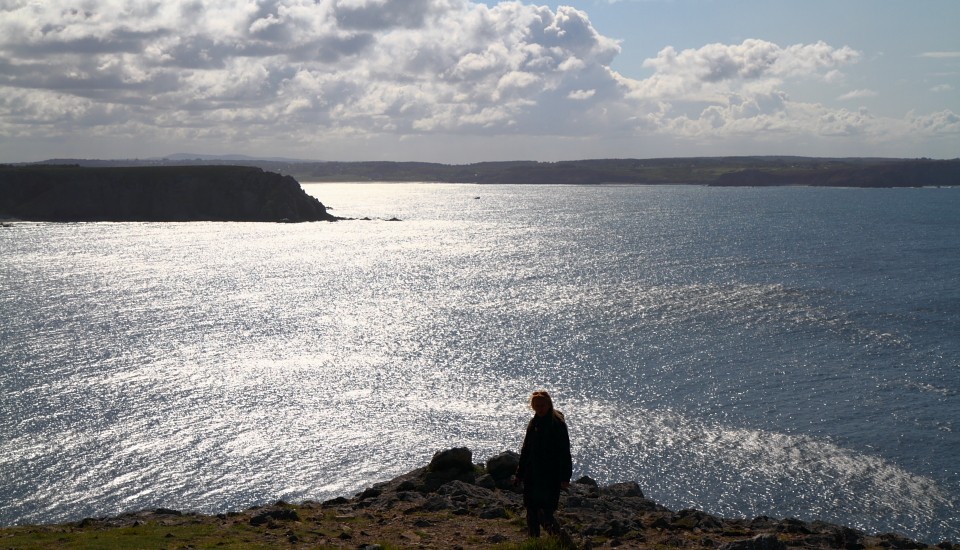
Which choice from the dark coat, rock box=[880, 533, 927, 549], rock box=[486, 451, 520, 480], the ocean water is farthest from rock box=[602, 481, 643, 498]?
the dark coat

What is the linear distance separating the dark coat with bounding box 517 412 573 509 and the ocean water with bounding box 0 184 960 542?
17.7 meters

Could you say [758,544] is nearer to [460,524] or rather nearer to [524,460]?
[524,460]

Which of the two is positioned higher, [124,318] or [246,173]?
[246,173]

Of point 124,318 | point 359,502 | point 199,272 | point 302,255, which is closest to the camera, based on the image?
point 359,502

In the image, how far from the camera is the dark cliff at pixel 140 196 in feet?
611

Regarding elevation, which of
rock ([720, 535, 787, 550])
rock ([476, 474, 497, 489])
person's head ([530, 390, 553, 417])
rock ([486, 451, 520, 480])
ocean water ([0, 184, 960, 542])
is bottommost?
ocean water ([0, 184, 960, 542])

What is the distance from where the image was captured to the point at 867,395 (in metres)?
48.3

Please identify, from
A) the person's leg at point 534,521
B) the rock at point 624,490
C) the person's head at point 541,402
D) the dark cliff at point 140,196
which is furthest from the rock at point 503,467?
the dark cliff at point 140,196

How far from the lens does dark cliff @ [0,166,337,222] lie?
18638cm

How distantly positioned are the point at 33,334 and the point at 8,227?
12001cm

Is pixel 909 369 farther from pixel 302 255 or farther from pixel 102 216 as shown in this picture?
pixel 102 216

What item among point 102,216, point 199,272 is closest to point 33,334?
point 199,272

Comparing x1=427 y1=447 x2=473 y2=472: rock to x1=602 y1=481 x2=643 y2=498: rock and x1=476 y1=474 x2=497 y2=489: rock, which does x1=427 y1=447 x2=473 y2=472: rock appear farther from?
x1=602 y1=481 x2=643 y2=498: rock

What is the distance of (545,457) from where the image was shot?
1695 centimetres
